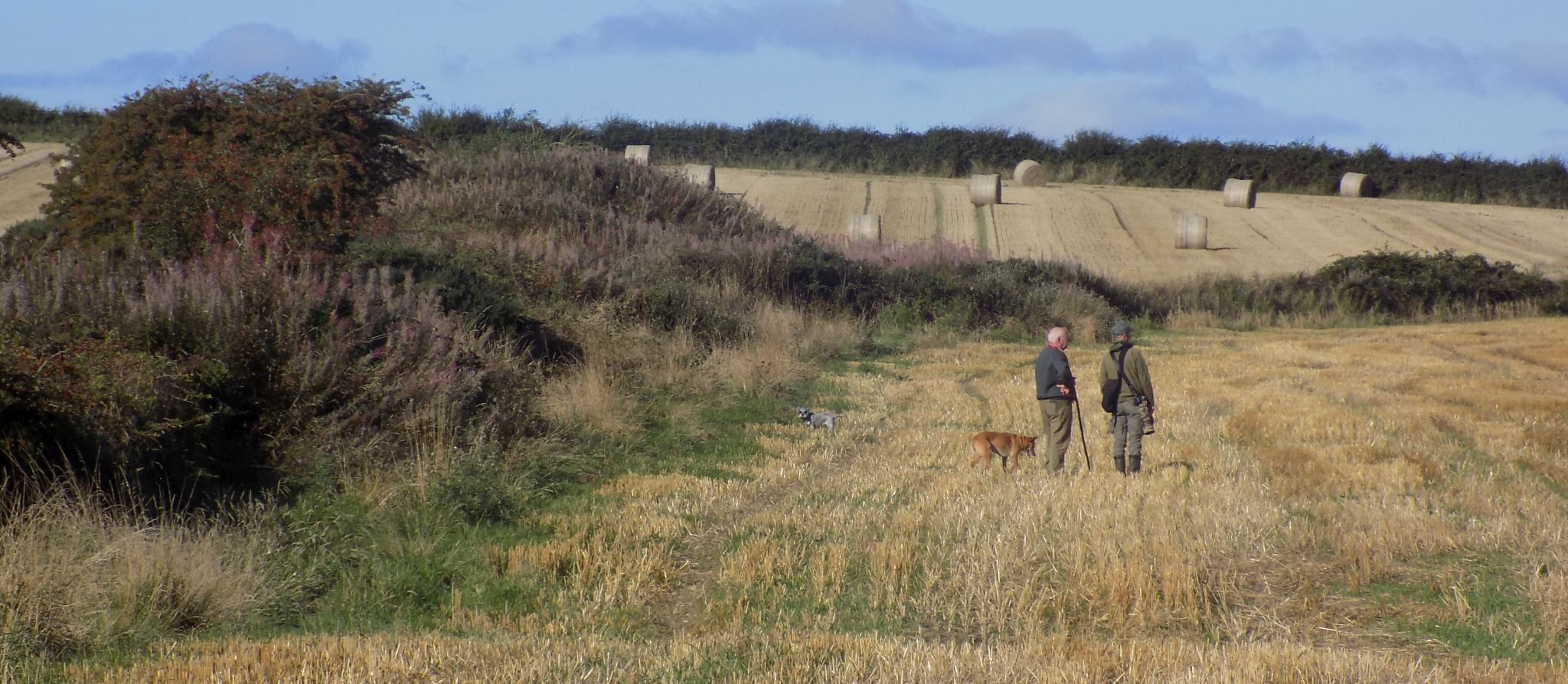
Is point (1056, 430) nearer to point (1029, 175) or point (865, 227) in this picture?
point (865, 227)

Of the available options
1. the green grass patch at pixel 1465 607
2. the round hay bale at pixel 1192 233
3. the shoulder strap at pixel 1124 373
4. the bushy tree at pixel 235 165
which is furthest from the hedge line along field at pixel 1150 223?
the green grass patch at pixel 1465 607

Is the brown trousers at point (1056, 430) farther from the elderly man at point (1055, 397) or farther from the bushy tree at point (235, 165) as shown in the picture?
the bushy tree at point (235, 165)

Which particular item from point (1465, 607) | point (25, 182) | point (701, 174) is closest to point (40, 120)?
point (25, 182)

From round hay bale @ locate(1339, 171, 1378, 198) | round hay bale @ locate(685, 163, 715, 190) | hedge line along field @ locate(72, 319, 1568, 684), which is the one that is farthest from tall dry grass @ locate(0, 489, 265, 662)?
round hay bale @ locate(1339, 171, 1378, 198)

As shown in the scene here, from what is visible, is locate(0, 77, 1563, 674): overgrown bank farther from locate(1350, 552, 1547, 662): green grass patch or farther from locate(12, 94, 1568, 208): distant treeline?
locate(12, 94, 1568, 208): distant treeline

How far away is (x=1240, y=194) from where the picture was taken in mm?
46312

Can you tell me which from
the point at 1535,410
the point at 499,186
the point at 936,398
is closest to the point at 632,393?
the point at 936,398

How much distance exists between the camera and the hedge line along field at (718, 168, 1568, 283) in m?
38.2

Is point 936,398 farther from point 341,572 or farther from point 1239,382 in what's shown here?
point 341,572

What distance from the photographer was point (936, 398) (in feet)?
51.8

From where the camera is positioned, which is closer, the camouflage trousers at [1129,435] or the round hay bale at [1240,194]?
the camouflage trousers at [1129,435]

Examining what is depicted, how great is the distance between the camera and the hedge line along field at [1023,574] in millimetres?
5723

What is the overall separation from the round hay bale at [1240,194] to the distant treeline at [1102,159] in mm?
8271

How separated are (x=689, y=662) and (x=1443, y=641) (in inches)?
154
